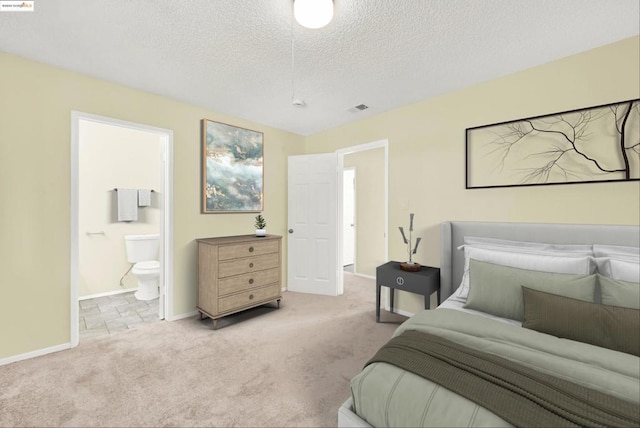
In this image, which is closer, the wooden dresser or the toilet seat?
the wooden dresser

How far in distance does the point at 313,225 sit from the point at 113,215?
9.91ft

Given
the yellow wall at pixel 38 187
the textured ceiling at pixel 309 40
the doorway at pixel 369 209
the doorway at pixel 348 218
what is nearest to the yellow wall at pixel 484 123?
the textured ceiling at pixel 309 40

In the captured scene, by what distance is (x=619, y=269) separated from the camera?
67.4 inches

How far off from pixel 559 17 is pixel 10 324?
15.4 ft

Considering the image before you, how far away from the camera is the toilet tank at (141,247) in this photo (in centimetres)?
398

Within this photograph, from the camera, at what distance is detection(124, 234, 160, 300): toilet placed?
375 cm

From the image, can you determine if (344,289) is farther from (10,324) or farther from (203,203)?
(10,324)

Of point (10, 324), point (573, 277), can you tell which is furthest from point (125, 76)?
point (573, 277)

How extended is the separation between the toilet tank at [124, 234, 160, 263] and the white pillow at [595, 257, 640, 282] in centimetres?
494

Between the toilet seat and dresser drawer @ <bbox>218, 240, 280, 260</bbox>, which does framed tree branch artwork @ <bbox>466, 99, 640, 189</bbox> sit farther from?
the toilet seat

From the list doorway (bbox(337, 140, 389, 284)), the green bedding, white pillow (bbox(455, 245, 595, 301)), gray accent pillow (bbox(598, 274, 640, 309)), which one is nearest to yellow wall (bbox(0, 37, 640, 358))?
white pillow (bbox(455, 245, 595, 301))

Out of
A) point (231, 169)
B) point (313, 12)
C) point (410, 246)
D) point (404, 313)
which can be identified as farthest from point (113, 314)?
point (313, 12)

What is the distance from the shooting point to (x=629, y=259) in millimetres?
1773

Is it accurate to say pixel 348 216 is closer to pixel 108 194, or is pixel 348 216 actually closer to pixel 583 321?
pixel 108 194
